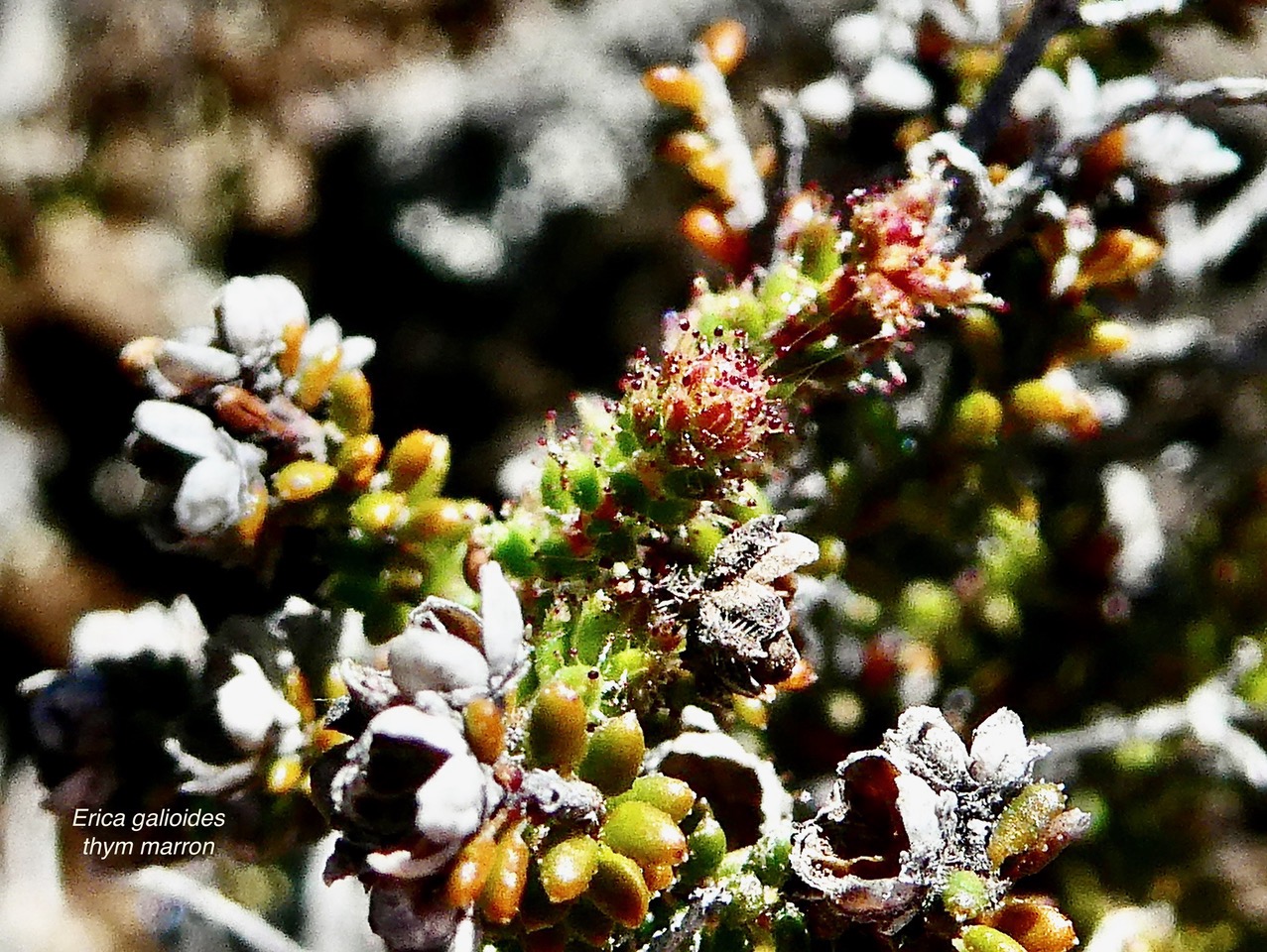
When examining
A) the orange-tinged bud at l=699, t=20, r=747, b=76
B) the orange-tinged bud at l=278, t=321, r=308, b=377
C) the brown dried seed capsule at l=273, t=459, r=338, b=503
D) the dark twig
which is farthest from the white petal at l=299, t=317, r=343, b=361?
the dark twig

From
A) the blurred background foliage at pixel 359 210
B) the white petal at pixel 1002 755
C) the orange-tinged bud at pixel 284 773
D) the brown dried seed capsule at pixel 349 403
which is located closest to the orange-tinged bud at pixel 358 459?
the brown dried seed capsule at pixel 349 403

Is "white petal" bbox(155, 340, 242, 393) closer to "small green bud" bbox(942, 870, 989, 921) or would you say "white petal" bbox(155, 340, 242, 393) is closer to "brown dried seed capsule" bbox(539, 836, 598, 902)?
"brown dried seed capsule" bbox(539, 836, 598, 902)

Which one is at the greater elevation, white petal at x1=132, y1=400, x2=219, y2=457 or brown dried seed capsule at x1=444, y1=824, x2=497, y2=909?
white petal at x1=132, y1=400, x2=219, y2=457

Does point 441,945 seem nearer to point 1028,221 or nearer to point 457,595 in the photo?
point 457,595

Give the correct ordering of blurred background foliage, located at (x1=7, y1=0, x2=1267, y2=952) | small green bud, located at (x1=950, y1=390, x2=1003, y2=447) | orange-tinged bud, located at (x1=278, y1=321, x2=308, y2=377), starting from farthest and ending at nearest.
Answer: blurred background foliage, located at (x1=7, y1=0, x2=1267, y2=952) → small green bud, located at (x1=950, y1=390, x2=1003, y2=447) → orange-tinged bud, located at (x1=278, y1=321, x2=308, y2=377)

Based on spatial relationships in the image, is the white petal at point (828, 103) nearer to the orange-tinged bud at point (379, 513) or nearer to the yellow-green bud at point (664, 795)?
the orange-tinged bud at point (379, 513)

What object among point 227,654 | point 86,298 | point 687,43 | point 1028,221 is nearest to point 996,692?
point 1028,221

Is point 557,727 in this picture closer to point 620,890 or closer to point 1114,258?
point 620,890
